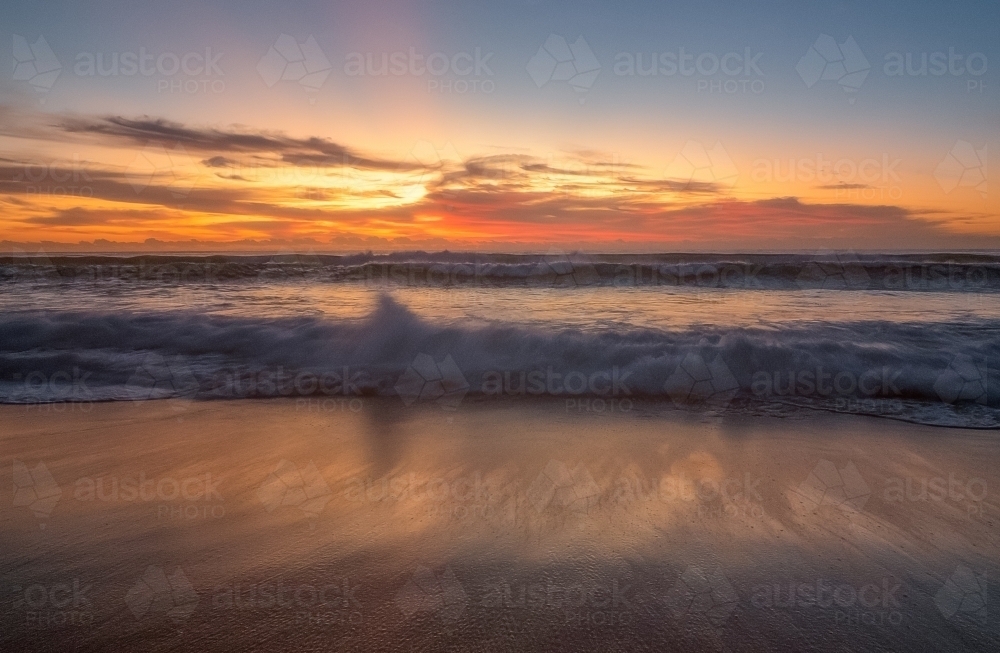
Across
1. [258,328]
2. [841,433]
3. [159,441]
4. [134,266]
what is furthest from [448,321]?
[134,266]

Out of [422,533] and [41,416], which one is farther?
[41,416]

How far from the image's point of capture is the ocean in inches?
209

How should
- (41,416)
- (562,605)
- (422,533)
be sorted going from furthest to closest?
(41,416) < (422,533) < (562,605)

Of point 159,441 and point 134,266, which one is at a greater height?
point 134,266

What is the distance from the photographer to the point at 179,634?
1879 mm

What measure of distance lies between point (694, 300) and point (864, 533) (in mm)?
8707

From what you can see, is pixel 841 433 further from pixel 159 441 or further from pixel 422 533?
pixel 159 441

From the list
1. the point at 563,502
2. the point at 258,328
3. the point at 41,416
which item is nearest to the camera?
the point at 563,502

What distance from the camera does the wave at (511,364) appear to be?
17.3 ft
